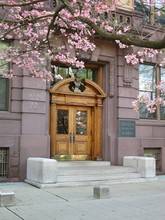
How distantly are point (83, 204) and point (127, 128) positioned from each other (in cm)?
654

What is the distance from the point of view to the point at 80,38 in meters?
13.0

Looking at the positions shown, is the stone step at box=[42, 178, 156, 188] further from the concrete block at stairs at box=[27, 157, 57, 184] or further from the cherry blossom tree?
the cherry blossom tree

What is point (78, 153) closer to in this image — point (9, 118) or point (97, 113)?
point (97, 113)

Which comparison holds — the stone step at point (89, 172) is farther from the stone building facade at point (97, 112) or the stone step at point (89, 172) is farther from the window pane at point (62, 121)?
the window pane at point (62, 121)

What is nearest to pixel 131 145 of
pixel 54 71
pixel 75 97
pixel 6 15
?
pixel 75 97

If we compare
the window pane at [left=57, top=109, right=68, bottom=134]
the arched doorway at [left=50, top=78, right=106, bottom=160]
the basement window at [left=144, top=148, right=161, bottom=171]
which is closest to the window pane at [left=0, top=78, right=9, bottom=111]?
the arched doorway at [left=50, top=78, right=106, bottom=160]

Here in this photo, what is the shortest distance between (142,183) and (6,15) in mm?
7528

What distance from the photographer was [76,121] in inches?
583

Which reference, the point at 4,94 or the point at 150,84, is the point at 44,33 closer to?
the point at 4,94

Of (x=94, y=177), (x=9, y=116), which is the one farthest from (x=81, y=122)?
(x=9, y=116)

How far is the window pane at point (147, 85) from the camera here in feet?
52.9

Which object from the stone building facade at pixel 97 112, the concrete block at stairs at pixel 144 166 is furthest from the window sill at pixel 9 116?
the concrete block at stairs at pixel 144 166

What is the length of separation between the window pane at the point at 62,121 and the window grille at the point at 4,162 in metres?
2.52

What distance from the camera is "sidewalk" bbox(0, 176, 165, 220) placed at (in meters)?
7.82
